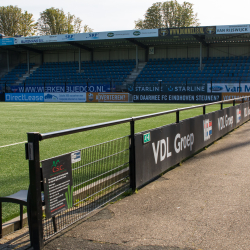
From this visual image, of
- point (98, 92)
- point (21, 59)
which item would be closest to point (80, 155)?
point (98, 92)

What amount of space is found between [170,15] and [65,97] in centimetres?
5176

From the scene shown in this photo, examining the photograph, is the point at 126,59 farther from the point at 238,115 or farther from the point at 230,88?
the point at 238,115

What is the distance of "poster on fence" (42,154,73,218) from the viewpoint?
3285 millimetres

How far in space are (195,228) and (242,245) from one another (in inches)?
24.0

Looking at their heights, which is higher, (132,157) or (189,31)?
(189,31)

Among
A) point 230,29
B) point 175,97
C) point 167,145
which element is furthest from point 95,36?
point 167,145

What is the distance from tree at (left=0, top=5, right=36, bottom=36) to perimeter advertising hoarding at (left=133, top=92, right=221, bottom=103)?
178 feet

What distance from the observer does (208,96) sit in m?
32.2

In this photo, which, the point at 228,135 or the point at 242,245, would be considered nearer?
the point at 242,245

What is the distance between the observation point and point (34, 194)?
319 cm

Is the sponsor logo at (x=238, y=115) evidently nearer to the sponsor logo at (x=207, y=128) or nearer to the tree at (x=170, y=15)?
the sponsor logo at (x=207, y=128)

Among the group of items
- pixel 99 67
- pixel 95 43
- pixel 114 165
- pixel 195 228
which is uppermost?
pixel 95 43

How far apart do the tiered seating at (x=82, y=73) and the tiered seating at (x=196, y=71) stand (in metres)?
3.45

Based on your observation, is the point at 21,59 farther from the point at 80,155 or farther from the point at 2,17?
the point at 80,155
